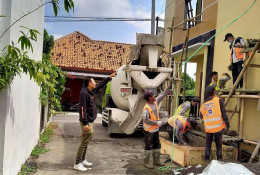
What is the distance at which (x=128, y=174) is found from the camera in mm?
5109

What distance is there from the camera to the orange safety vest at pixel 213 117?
16.8ft

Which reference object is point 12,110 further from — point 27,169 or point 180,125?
point 180,125

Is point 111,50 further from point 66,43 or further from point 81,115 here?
point 81,115

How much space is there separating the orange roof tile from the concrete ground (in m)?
11.9

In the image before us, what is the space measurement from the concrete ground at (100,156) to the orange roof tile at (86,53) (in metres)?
11.9

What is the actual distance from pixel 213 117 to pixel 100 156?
114 inches

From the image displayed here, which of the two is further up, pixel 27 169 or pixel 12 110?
pixel 12 110

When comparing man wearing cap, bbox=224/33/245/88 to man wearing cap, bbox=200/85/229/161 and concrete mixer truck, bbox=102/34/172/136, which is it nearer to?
man wearing cap, bbox=200/85/229/161

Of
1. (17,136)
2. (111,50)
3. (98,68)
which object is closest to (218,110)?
(17,136)

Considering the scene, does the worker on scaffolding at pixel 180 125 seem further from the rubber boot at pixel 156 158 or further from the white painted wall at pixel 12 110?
the white painted wall at pixel 12 110

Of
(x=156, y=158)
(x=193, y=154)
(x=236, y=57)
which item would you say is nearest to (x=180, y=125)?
(x=193, y=154)

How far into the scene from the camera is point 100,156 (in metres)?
6.46

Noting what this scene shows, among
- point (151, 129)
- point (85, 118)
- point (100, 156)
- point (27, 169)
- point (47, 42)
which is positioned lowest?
point (100, 156)

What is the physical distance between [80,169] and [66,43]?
59.9 feet
